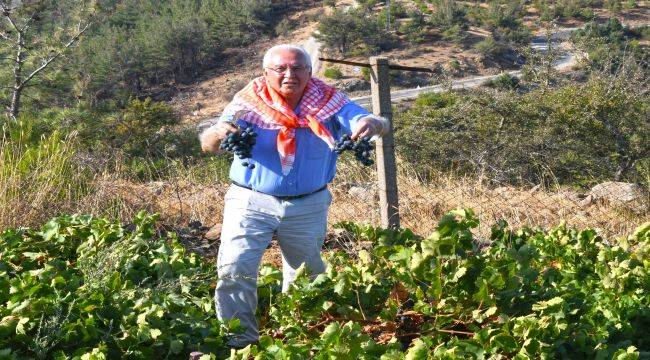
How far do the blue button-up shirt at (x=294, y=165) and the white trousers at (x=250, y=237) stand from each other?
51mm

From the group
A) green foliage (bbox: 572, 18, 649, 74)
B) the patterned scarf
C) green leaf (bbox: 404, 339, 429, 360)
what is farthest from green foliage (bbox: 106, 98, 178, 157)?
green leaf (bbox: 404, 339, 429, 360)

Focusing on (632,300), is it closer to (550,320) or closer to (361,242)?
(550,320)

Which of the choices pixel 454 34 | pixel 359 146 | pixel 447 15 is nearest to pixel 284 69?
pixel 359 146

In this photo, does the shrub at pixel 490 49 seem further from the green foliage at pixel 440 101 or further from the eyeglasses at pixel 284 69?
the eyeglasses at pixel 284 69

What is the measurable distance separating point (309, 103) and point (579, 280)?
61.7 inches

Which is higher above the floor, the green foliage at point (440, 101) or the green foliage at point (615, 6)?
the green foliage at point (440, 101)

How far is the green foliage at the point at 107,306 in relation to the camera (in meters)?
2.56

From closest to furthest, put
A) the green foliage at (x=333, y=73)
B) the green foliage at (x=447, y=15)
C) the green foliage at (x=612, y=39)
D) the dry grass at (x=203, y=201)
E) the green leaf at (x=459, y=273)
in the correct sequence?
the green leaf at (x=459, y=273)
the dry grass at (x=203, y=201)
the green foliage at (x=612, y=39)
the green foliage at (x=333, y=73)
the green foliage at (x=447, y=15)

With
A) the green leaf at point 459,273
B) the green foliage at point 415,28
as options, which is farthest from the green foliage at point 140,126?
the green foliage at point 415,28

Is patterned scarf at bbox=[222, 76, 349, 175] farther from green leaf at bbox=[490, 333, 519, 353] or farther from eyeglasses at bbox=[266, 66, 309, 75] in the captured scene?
green leaf at bbox=[490, 333, 519, 353]

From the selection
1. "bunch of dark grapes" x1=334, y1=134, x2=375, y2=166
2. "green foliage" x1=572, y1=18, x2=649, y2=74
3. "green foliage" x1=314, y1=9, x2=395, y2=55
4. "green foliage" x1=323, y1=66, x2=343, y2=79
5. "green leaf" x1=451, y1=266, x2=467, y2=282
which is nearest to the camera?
"green leaf" x1=451, y1=266, x2=467, y2=282

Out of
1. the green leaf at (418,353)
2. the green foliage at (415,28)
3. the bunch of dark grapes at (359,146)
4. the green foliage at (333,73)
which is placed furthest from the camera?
Answer: the green foliage at (415,28)

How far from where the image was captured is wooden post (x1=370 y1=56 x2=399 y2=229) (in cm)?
438

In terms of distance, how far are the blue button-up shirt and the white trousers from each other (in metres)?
0.05
